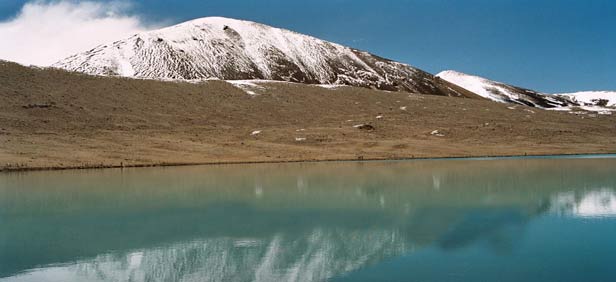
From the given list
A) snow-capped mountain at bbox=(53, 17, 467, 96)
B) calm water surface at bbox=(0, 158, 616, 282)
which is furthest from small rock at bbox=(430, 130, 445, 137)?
snow-capped mountain at bbox=(53, 17, 467, 96)

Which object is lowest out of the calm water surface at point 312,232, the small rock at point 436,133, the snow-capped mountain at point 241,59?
the calm water surface at point 312,232

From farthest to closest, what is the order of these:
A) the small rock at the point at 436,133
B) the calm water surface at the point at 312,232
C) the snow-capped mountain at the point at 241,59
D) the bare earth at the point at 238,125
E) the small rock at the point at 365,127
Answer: the snow-capped mountain at the point at 241,59 < the small rock at the point at 365,127 < the small rock at the point at 436,133 < the bare earth at the point at 238,125 < the calm water surface at the point at 312,232

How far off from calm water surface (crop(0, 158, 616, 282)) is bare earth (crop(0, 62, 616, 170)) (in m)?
30.1

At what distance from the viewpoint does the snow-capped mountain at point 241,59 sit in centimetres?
14200

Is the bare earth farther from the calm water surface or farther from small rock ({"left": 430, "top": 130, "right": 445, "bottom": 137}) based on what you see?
the calm water surface

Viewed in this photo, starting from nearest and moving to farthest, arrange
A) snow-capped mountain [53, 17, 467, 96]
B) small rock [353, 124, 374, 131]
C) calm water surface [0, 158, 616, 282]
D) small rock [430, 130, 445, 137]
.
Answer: calm water surface [0, 158, 616, 282] → small rock [430, 130, 445, 137] → small rock [353, 124, 374, 131] → snow-capped mountain [53, 17, 467, 96]

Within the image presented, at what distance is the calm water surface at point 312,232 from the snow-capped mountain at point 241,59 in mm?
109654

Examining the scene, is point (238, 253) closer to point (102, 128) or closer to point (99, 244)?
point (99, 244)

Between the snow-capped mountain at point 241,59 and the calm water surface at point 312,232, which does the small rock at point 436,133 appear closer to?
the calm water surface at point 312,232

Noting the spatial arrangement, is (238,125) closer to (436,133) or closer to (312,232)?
(436,133)

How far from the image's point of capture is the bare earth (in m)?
67.6

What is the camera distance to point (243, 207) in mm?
26531

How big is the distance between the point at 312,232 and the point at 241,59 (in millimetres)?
141645

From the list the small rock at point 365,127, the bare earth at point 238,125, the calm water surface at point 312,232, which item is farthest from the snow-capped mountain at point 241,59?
the calm water surface at point 312,232
